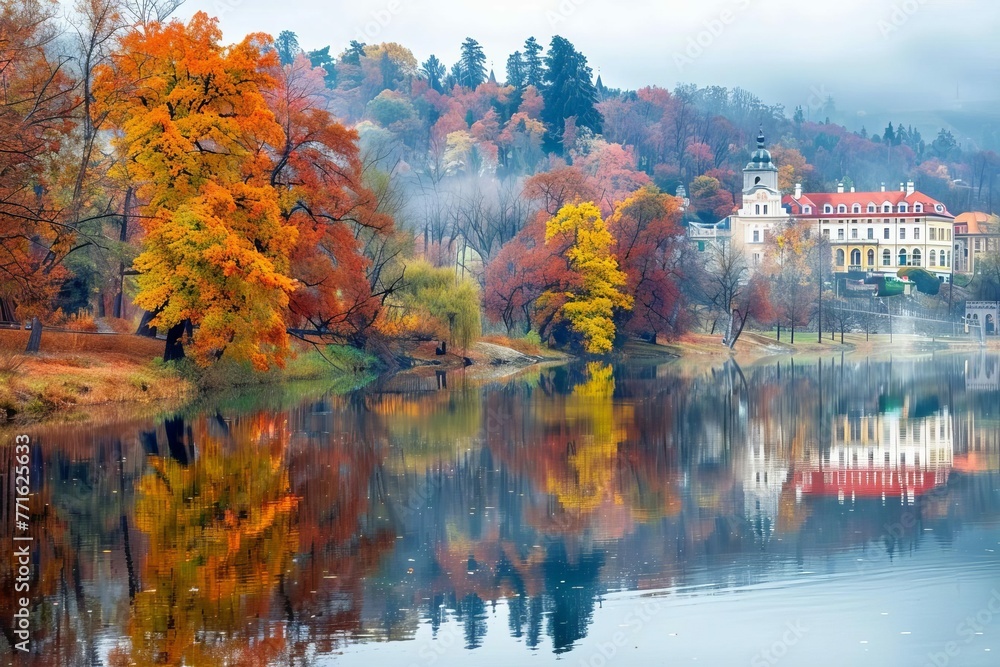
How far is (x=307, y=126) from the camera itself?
136 ft

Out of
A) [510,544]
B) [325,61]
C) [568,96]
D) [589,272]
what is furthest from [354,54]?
[510,544]

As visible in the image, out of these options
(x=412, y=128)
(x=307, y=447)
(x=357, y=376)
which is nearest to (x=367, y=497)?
(x=307, y=447)

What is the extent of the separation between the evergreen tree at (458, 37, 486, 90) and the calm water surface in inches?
6219

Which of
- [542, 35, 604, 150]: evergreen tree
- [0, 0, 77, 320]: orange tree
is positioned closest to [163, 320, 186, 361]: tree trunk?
[0, 0, 77, 320]: orange tree

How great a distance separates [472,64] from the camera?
184 m

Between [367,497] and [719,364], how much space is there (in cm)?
4683

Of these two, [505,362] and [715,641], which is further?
[505,362]

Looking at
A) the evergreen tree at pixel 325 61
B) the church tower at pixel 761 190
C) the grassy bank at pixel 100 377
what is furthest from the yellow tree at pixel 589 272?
the evergreen tree at pixel 325 61

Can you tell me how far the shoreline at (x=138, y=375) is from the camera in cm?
2967

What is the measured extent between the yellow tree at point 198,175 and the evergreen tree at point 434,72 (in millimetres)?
142952

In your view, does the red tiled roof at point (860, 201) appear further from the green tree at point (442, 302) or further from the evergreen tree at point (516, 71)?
the green tree at point (442, 302)

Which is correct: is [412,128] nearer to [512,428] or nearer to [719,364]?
[719,364]

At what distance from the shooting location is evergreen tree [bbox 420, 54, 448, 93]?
182 metres

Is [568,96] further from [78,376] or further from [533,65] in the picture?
[78,376]
